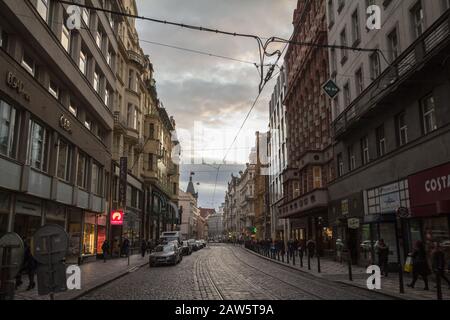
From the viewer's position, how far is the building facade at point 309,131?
36.5m

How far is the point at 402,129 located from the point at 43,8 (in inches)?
733

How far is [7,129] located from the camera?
18.1 meters

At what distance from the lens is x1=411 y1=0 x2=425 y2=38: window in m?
19.7

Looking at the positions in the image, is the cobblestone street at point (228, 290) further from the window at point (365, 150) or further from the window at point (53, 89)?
the window at point (53, 89)

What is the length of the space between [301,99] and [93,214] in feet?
80.8

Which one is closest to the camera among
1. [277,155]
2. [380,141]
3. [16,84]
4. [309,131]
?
[16,84]

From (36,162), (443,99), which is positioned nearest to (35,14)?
(36,162)

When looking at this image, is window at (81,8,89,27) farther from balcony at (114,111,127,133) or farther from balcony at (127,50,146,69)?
balcony at (127,50,146,69)

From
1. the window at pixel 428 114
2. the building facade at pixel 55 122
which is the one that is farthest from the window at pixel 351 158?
the building facade at pixel 55 122

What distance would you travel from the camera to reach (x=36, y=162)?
2153 cm

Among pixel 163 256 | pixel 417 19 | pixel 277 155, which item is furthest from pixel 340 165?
pixel 277 155

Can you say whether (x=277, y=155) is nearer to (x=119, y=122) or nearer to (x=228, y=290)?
(x=119, y=122)

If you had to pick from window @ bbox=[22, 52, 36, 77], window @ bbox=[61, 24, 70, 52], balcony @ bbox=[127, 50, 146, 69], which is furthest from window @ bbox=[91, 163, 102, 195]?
balcony @ bbox=[127, 50, 146, 69]

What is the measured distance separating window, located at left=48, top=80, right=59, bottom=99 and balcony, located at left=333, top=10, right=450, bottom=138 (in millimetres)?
17017
